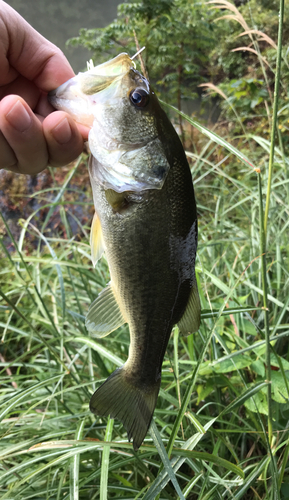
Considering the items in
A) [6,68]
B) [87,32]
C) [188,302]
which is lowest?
[188,302]

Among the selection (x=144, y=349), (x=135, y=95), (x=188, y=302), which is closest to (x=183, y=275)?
(x=188, y=302)

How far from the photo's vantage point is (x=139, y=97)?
0.75 metres

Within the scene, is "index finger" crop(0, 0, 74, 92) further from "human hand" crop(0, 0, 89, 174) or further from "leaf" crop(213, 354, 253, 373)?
"leaf" crop(213, 354, 253, 373)

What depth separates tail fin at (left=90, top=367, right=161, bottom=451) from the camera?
28.4 inches

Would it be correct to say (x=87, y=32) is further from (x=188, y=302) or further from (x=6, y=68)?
(x=188, y=302)

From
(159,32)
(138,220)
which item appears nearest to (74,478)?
(138,220)

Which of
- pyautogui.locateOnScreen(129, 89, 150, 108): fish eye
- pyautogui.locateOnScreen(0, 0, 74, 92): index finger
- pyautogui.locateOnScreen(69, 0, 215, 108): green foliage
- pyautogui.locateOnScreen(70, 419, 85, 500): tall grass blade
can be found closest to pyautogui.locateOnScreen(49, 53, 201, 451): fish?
pyautogui.locateOnScreen(129, 89, 150, 108): fish eye

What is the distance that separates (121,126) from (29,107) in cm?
28

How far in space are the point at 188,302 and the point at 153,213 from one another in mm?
232

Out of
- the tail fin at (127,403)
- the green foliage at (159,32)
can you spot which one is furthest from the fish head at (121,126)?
the green foliage at (159,32)

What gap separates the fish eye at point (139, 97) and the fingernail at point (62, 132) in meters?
0.19

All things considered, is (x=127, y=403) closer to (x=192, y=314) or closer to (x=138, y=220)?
(x=192, y=314)

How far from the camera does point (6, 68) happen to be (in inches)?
42.3

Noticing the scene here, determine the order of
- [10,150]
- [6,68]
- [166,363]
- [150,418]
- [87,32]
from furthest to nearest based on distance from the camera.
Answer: [87,32] < [166,363] < [6,68] < [10,150] < [150,418]
